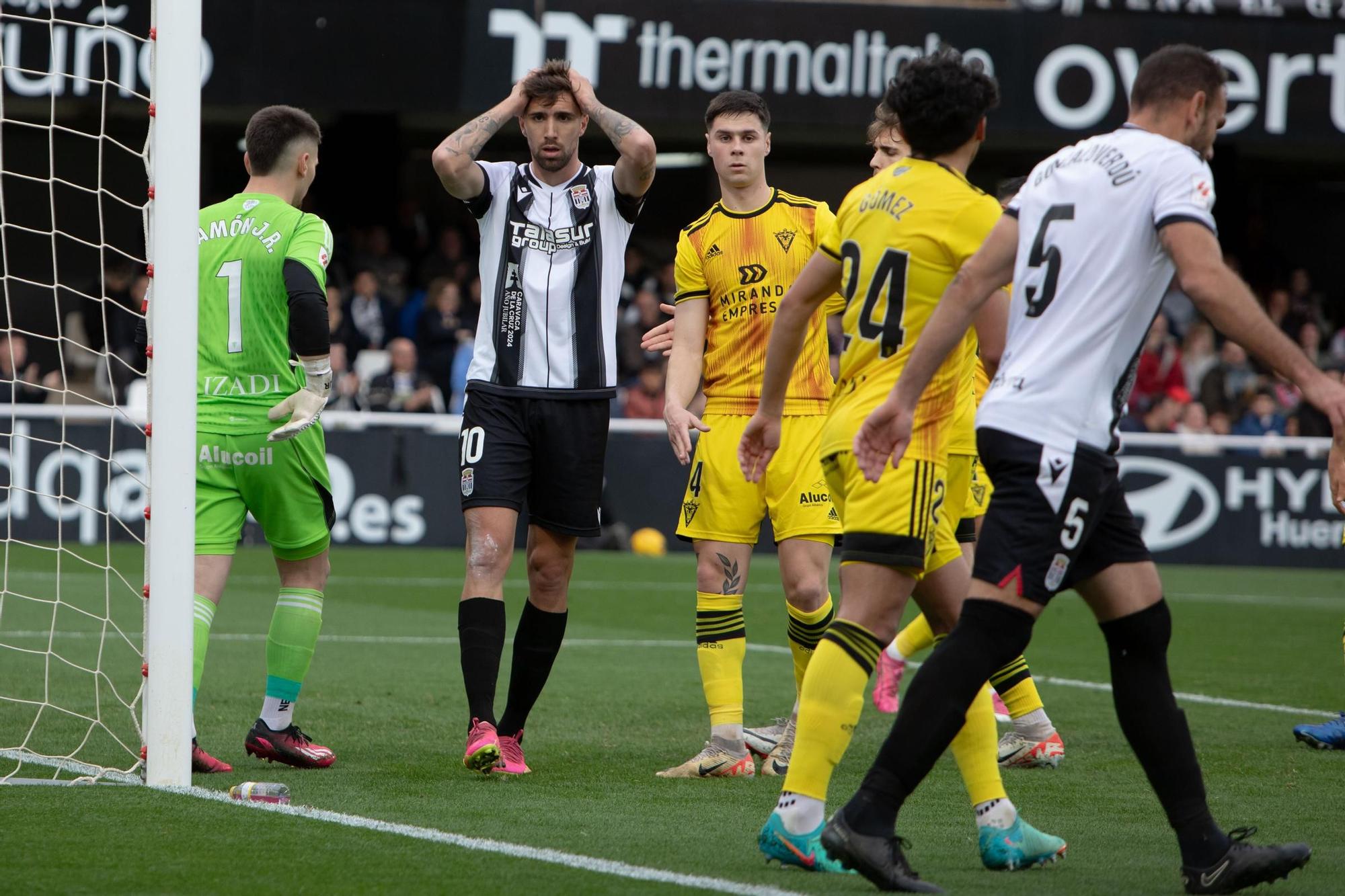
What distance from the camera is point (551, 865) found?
13.6 feet

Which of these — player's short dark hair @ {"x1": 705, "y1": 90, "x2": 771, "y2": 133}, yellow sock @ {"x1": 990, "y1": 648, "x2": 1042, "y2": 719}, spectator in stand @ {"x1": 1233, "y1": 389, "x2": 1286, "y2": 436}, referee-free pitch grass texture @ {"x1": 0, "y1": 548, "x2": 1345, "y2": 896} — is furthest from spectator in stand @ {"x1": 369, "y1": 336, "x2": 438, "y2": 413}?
yellow sock @ {"x1": 990, "y1": 648, "x2": 1042, "y2": 719}

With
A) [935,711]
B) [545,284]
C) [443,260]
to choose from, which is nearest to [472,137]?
[545,284]

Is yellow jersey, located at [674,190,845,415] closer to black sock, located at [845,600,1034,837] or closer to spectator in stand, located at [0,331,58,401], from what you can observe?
black sock, located at [845,600,1034,837]

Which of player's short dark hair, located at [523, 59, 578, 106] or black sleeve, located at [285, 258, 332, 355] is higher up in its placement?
player's short dark hair, located at [523, 59, 578, 106]

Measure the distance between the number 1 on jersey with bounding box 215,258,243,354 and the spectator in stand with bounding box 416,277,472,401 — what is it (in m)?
12.1

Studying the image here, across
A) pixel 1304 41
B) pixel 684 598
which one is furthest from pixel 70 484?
pixel 1304 41

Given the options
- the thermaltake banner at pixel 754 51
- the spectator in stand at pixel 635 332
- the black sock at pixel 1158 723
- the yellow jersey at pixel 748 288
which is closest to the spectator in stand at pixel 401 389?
the spectator in stand at pixel 635 332

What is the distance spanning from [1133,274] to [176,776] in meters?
3.17

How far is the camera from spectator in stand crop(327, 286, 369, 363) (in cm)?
1803

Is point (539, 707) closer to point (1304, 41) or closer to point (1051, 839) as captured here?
point (1051, 839)

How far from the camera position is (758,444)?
4.57 m

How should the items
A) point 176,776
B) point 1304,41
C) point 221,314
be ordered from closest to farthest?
1. point 176,776
2. point 221,314
3. point 1304,41

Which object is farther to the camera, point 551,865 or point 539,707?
point 539,707

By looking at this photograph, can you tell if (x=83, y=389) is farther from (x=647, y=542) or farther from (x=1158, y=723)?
(x=1158, y=723)
